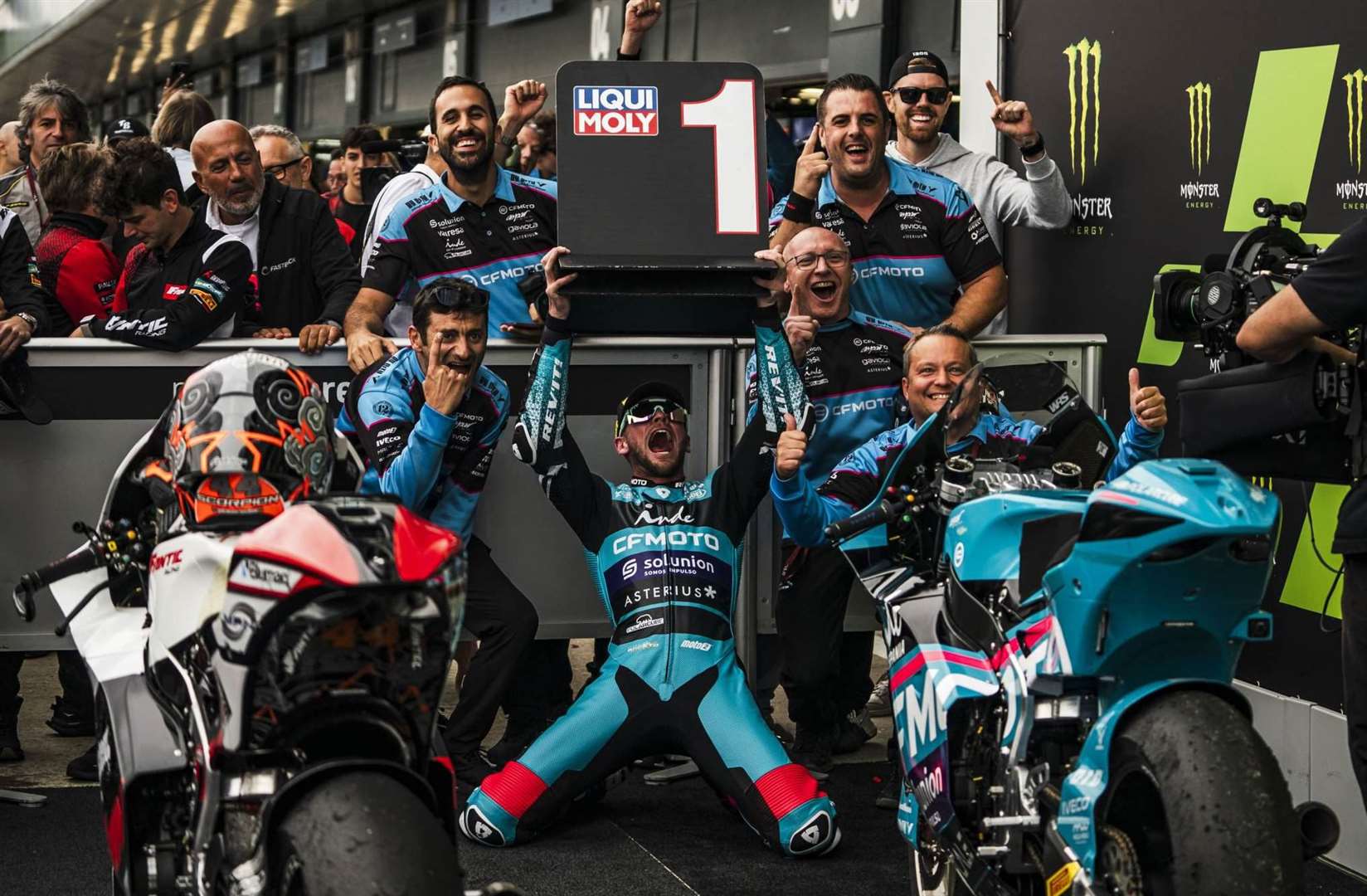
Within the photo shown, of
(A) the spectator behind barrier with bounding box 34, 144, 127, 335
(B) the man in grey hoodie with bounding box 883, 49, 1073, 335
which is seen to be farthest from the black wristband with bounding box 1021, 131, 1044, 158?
(A) the spectator behind barrier with bounding box 34, 144, 127, 335

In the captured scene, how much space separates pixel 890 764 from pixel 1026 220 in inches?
93.1

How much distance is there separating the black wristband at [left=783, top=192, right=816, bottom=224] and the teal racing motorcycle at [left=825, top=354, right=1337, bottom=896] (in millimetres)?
2457

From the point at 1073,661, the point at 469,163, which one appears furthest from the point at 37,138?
the point at 1073,661

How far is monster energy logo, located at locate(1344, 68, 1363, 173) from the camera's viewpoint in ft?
17.0

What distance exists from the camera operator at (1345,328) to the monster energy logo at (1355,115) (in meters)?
1.48

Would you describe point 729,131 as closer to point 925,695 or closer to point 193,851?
point 925,695

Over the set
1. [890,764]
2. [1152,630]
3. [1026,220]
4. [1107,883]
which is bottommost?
[890,764]

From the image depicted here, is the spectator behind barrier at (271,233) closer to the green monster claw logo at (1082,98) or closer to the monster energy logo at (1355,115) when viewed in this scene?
the green monster claw logo at (1082,98)

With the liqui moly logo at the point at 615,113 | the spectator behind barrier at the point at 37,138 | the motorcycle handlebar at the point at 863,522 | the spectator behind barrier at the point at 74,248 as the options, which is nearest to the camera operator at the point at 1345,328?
the motorcycle handlebar at the point at 863,522

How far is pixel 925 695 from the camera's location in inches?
152

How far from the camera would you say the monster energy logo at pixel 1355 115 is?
5.18 meters

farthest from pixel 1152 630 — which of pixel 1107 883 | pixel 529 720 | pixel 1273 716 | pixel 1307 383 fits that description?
pixel 529 720

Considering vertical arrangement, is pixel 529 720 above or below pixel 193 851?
below

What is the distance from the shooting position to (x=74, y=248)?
22.3 ft
